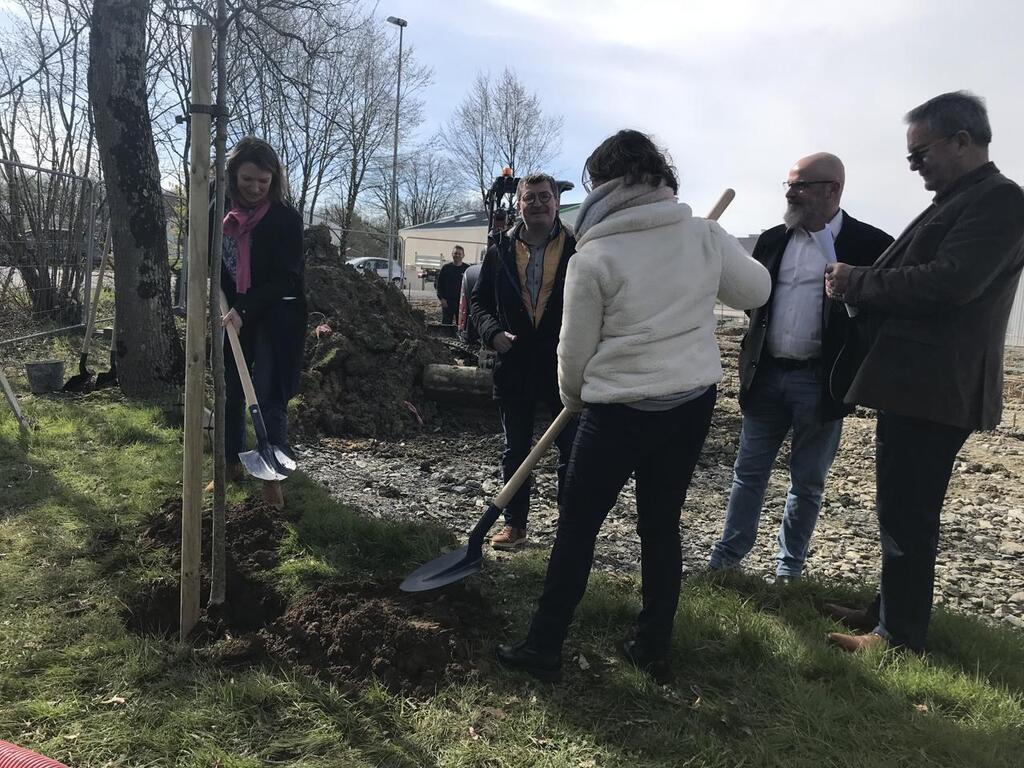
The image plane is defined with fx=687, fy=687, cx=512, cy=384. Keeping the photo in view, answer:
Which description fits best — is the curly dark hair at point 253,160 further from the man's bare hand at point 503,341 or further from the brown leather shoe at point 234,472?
the brown leather shoe at point 234,472

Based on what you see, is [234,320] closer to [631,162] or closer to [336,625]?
[336,625]

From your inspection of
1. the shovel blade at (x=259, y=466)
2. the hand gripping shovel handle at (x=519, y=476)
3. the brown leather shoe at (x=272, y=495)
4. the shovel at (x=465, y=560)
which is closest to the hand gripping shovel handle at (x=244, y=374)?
the shovel blade at (x=259, y=466)

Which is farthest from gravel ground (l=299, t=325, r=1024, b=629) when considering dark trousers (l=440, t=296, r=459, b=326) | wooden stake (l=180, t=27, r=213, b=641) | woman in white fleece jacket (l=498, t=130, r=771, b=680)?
dark trousers (l=440, t=296, r=459, b=326)

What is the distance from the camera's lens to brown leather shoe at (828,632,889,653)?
8.77ft

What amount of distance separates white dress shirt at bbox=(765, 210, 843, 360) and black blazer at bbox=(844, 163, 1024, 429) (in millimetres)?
521

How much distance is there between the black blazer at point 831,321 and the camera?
3.04 m

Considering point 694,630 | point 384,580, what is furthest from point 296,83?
point 694,630

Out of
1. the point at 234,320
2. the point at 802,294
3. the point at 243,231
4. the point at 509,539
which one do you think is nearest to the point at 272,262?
the point at 243,231

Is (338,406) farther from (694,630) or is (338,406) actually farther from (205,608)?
(694,630)

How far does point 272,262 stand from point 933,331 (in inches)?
120

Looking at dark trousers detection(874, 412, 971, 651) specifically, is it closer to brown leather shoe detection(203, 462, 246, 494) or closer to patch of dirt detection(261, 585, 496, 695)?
patch of dirt detection(261, 585, 496, 695)

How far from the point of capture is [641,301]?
2184mm

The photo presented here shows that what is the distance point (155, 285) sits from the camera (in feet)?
20.2

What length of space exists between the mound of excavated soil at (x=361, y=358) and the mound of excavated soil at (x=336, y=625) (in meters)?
3.50
